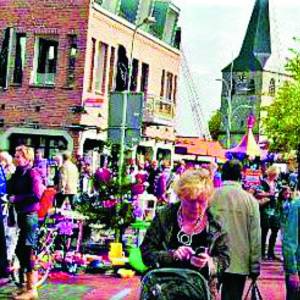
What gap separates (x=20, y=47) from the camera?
3600 cm

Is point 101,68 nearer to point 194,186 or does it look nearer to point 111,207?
point 111,207

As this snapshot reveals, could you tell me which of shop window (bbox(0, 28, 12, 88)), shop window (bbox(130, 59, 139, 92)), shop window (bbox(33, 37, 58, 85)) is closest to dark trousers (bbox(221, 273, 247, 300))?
shop window (bbox(33, 37, 58, 85))

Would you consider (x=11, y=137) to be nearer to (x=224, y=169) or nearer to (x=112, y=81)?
(x=112, y=81)

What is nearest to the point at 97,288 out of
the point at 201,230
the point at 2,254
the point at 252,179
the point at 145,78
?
the point at 201,230

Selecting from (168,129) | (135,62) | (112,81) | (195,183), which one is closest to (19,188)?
(195,183)

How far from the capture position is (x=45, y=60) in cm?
3581

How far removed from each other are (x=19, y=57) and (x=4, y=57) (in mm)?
619

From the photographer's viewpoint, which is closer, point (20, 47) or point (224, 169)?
point (224, 169)

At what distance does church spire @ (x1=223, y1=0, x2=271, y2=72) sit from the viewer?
134 metres

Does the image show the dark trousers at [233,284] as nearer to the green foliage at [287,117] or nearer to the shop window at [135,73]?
the shop window at [135,73]

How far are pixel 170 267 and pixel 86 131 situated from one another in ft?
96.4

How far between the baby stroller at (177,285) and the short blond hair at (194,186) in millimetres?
494

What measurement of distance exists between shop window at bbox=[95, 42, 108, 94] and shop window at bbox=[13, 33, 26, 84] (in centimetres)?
304

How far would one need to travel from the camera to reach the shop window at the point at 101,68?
37062 mm
